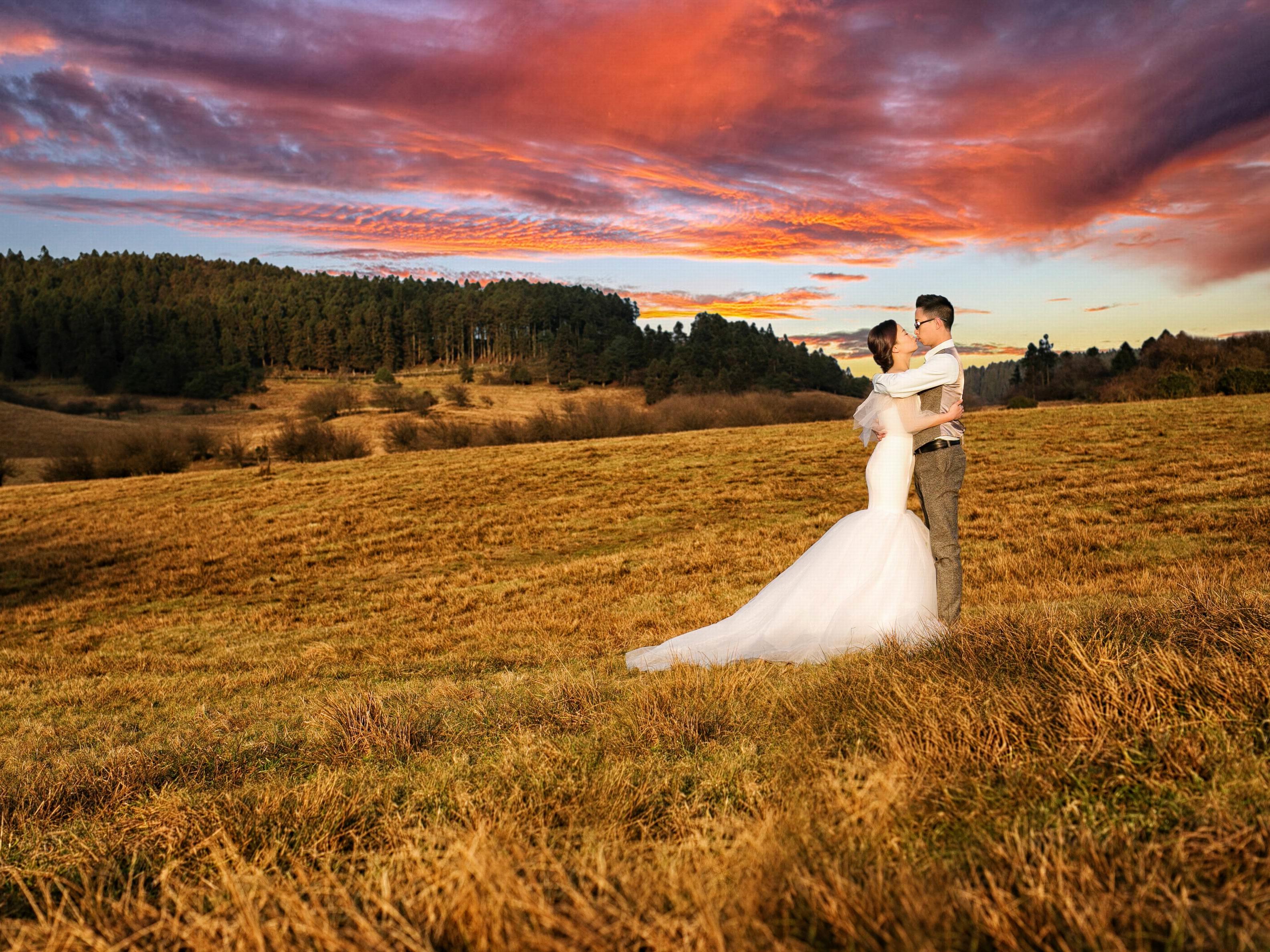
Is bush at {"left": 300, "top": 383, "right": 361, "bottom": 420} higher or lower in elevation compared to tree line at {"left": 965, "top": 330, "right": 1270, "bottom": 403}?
lower

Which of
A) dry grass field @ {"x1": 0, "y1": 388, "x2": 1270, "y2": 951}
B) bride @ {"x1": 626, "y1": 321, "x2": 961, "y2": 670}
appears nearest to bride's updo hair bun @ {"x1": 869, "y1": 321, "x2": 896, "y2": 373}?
bride @ {"x1": 626, "y1": 321, "x2": 961, "y2": 670}

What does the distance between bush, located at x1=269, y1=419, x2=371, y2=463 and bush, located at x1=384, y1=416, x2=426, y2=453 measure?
2.82 metres

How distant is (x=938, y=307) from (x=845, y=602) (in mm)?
2683

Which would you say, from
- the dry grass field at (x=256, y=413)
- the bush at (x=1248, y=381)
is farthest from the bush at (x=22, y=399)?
the bush at (x=1248, y=381)

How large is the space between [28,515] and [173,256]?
529 feet

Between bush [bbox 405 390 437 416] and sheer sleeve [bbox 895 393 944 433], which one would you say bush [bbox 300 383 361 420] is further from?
sheer sleeve [bbox 895 393 944 433]

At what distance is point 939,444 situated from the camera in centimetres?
663

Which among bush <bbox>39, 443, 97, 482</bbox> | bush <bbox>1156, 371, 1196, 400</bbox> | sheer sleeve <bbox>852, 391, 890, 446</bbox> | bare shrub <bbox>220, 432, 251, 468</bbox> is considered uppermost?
bush <bbox>1156, 371, 1196, 400</bbox>

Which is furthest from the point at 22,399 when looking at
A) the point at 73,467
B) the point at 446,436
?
the point at 446,436

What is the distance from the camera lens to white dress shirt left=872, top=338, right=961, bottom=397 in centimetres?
641

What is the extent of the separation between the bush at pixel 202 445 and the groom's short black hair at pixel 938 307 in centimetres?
4207

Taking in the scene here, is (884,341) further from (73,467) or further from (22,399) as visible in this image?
(22,399)

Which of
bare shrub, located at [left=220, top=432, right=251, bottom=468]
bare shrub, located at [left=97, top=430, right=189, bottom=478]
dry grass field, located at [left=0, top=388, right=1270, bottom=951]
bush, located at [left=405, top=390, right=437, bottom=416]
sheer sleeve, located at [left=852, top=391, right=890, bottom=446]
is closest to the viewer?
dry grass field, located at [left=0, top=388, right=1270, bottom=951]

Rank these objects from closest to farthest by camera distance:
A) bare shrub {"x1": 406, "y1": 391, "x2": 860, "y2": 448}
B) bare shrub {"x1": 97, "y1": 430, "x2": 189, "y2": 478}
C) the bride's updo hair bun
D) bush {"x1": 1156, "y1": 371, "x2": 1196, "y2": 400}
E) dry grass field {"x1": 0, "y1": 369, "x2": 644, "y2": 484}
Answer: the bride's updo hair bun, bare shrub {"x1": 97, "y1": 430, "x2": 189, "y2": 478}, bush {"x1": 1156, "y1": 371, "x2": 1196, "y2": 400}, bare shrub {"x1": 406, "y1": 391, "x2": 860, "y2": 448}, dry grass field {"x1": 0, "y1": 369, "x2": 644, "y2": 484}
